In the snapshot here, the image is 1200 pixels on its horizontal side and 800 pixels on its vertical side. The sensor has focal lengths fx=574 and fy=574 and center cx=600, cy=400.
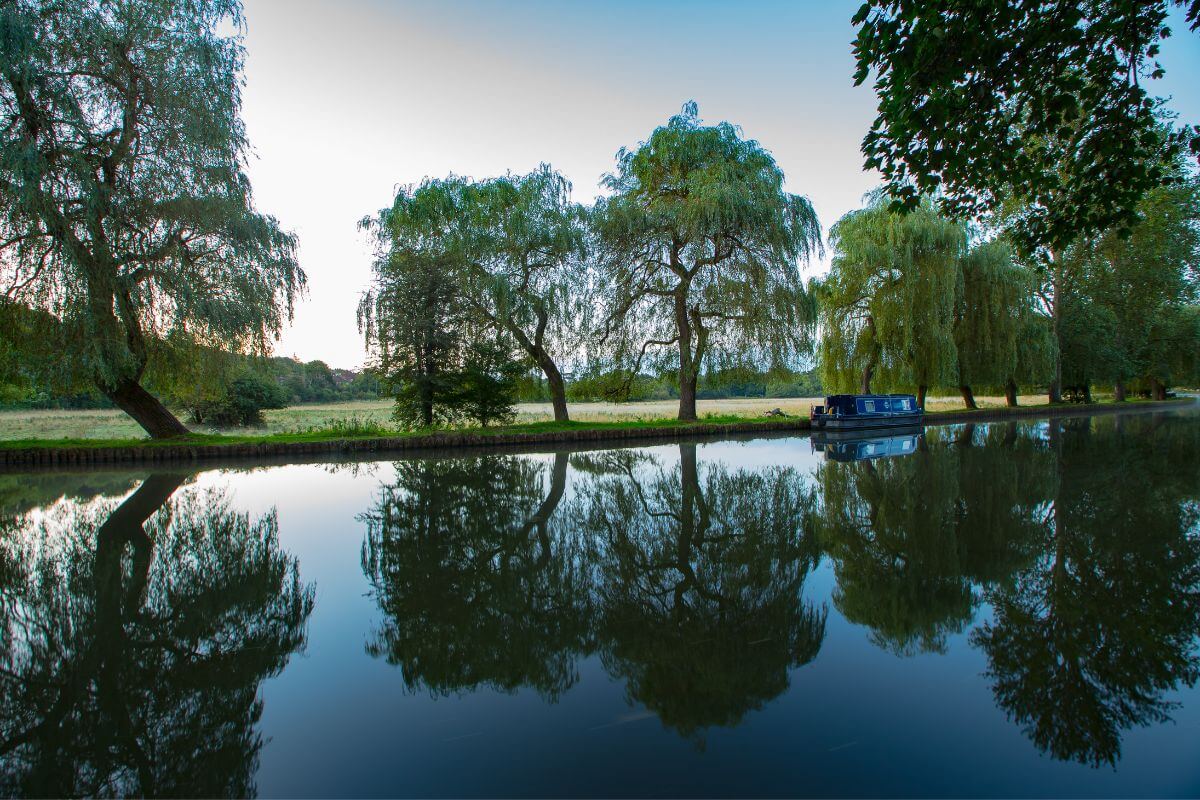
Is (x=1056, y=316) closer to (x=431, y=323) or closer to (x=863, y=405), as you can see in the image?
(x=863, y=405)

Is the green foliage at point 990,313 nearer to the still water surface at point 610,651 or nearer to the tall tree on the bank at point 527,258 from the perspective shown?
the tall tree on the bank at point 527,258

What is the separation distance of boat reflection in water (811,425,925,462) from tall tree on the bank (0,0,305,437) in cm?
1231

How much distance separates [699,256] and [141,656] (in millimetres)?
15785

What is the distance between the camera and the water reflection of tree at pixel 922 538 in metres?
3.25

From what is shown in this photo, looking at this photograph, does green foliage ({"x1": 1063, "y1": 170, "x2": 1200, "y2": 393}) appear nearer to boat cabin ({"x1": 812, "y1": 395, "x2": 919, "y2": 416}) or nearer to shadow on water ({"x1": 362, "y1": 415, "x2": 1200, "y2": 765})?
boat cabin ({"x1": 812, "y1": 395, "x2": 919, "y2": 416})

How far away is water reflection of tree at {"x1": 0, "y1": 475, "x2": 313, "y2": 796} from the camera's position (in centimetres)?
204

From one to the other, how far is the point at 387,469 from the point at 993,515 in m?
8.87

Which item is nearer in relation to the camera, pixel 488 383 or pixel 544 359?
pixel 488 383

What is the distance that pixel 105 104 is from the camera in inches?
457

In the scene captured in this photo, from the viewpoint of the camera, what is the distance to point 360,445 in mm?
12727

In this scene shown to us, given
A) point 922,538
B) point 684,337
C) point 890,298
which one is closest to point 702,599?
point 922,538

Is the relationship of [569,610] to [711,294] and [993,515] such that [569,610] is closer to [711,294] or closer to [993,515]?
[993,515]

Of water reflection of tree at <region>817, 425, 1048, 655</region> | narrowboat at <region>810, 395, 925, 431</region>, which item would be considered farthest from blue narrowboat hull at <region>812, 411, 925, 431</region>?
water reflection of tree at <region>817, 425, 1048, 655</region>

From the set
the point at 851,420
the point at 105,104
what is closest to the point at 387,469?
the point at 105,104
